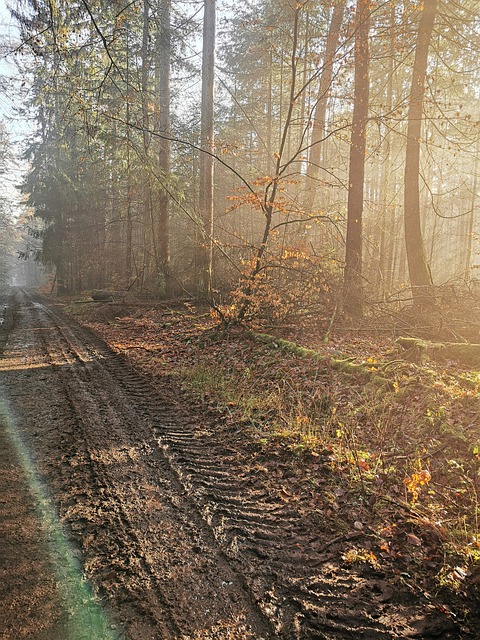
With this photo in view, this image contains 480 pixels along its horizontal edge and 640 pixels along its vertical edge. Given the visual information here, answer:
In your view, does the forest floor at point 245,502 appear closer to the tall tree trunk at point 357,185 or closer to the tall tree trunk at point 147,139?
the tall tree trunk at point 357,185

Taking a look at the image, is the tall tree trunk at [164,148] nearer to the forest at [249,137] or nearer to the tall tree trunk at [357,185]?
the forest at [249,137]

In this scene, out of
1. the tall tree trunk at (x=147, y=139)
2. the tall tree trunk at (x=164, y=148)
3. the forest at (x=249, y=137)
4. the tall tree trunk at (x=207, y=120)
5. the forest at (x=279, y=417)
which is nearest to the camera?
the forest at (x=279, y=417)

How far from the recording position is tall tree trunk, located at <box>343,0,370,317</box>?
30.6ft

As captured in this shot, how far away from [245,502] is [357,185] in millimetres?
9055

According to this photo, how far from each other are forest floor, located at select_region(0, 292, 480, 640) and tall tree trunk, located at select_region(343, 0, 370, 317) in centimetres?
302

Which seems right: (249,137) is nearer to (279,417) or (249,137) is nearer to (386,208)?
(386,208)

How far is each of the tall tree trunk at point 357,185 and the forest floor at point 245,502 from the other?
3018 mm

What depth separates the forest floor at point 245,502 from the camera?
2.30 meters

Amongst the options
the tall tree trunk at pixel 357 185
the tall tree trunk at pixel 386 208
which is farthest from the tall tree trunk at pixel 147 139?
the tall tree trunk at pixel 386 208

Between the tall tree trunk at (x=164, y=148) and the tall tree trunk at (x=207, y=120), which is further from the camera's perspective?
the tall tree trunk at (x=164, y=148)

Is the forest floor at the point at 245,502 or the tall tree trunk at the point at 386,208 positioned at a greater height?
the tall tree trunk at the point at 386,208

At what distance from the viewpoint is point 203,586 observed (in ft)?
8.10

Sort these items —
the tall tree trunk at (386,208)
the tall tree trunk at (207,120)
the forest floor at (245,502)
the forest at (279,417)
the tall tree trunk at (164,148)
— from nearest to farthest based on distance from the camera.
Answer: the forest floor at (245,502), the forest at (279,417), the tall tree trunk at (386,208), the tall tree trunk at (207,120), the tall tree trunk at (164,148)

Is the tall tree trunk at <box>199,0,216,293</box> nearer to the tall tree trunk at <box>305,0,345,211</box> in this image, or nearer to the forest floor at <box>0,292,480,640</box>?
the tall tree trunk at <box>305,0,345,211</box>
